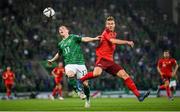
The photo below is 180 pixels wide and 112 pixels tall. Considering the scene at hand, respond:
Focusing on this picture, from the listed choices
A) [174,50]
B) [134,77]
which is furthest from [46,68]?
[174,50]

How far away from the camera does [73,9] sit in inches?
1703

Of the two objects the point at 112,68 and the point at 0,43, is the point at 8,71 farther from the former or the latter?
the point at 112,68

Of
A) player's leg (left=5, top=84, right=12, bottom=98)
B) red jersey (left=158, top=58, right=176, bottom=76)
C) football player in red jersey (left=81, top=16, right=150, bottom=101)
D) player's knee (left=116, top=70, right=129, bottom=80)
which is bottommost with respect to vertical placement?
player's leg (left=5, top=84, right=12, bottom=98)

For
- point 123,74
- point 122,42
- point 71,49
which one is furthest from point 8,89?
point 122,42

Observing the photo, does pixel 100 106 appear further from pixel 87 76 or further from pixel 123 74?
pixel 123 74

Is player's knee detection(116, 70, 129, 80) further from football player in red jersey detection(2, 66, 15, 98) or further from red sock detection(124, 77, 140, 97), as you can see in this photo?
football player in red jersey detection(2, 66, 15, 98)

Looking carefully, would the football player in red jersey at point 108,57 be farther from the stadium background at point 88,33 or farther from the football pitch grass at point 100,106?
the stadium background at point 88,33

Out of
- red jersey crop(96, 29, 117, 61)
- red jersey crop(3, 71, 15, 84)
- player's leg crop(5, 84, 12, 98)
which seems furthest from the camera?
player's leg crop(5, 84, 12, 98)

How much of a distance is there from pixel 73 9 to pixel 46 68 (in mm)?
6662

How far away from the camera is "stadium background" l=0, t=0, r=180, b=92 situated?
37.0m

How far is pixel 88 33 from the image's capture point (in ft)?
133

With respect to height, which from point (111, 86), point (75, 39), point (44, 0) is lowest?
point (111, 86)

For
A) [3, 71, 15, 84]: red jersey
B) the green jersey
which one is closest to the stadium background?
[3, 71, 15, 84]: red jersey

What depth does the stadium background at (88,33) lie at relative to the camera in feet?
121
